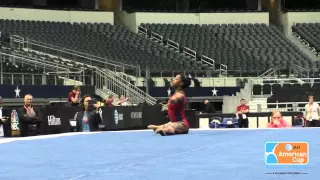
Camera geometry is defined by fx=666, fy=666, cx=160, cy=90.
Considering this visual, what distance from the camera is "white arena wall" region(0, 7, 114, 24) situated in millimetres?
39375

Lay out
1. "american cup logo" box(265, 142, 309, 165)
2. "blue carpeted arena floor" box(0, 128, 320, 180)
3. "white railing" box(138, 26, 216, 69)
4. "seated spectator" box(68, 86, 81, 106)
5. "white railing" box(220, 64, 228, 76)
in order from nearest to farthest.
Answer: "american cup logo" box(265, 142, 309, 165)
"blue carpeted arena floor" box(0, 128, 320, 180)
"seated spectator" box(68, 86, 81, 106)
"white railing" box(220, 64, 228, 76)
"white railing" box(138, 26, 216, 69)

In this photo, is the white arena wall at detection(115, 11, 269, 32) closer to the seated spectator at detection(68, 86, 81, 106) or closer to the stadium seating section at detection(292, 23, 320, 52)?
Answer: the stadium seating section at detection(292, 23, 320, 52)

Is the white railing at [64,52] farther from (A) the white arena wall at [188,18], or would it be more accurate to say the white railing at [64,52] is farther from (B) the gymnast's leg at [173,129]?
(B) the gymnast's leg at [173,129]

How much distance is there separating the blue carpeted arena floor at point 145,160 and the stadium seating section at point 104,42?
23.2 m

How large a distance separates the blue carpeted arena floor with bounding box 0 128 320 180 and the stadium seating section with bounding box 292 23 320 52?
32.5 meters

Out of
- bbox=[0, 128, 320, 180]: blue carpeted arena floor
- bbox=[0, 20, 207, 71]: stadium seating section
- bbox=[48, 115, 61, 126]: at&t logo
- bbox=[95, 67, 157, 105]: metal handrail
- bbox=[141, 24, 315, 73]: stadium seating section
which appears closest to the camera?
bbox=[0, 128, 320, 180]: blue carpeted arena floor

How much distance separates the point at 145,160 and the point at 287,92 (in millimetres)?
20653

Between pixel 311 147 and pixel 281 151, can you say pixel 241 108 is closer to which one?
pixel 311 147

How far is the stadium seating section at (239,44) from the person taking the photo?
1470 inches

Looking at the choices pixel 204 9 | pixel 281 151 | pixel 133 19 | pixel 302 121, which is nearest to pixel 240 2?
pixel 204 9

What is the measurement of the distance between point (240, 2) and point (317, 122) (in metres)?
32.2

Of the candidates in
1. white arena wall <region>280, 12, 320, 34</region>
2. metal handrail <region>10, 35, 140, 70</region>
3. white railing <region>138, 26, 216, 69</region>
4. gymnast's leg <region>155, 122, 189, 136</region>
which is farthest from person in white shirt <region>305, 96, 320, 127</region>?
white arena wall <region>280, 12, 320, 34</region>

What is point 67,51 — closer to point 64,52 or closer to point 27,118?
point 64,52

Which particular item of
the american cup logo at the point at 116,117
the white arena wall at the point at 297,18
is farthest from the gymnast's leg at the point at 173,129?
the white arena wall at the point at 297,18
